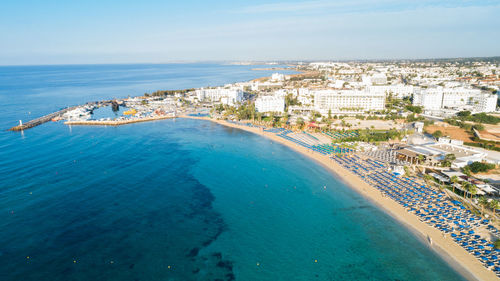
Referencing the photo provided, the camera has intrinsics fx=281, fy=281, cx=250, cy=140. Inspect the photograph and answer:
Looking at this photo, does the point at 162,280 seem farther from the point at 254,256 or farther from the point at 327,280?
the point at 327,280

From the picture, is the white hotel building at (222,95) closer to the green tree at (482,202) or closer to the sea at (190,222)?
the sea at (190,222)

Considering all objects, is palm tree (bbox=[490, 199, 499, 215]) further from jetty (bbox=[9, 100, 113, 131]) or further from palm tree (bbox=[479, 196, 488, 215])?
jetty (bbox=[9, 100, 113, 131])

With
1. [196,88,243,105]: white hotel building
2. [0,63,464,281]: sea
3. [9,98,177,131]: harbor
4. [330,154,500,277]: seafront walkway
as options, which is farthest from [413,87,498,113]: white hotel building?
[9,98,177,131]: harbor

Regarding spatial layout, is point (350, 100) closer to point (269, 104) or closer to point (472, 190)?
point (269, 104)

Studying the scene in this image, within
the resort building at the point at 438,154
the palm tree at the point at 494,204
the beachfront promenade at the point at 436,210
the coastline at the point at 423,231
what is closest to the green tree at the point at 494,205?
the palm tree at the point at 494,204

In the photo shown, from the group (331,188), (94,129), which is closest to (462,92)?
(331,188)
